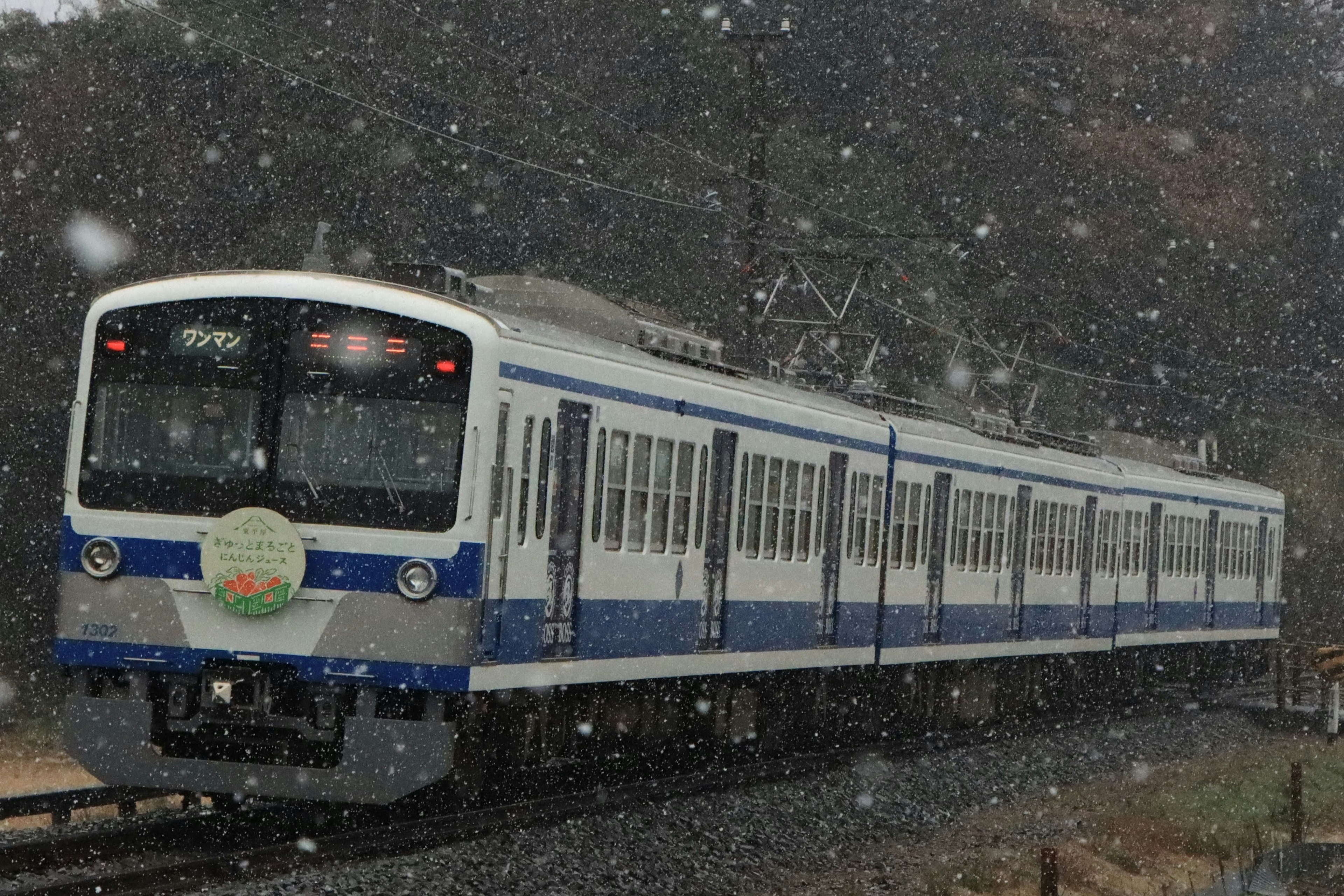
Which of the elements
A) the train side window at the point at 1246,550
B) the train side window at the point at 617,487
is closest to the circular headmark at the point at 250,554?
the train side window at the point at 617,487

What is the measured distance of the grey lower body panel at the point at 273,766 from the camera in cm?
1012

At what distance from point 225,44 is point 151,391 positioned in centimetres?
1814

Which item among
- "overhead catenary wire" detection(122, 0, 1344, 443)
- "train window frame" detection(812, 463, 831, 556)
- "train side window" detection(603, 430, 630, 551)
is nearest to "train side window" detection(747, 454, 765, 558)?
"train window frame" detection(812, 463, 831, 556)

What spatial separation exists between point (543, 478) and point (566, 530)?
1.87 feet

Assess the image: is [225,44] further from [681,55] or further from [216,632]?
[216,632]

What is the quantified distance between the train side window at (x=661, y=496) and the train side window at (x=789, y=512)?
2.12 meters

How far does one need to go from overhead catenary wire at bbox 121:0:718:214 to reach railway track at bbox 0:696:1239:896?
1552 cm

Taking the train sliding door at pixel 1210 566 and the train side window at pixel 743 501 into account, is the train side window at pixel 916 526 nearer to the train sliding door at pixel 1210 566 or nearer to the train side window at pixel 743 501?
the train side window at pixel 743 501

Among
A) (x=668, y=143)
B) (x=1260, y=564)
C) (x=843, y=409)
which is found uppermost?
(x=668, y=143)

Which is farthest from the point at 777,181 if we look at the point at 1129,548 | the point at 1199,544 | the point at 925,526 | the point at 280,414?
the point at 280,414

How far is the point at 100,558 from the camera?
10.6 meters

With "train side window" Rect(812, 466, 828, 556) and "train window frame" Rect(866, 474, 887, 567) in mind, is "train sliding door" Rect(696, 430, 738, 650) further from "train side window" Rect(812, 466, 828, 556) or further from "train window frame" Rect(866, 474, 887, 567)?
"train window frame" Rect(866, 474, 887, 567)

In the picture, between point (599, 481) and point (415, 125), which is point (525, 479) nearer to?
point (599, 481)

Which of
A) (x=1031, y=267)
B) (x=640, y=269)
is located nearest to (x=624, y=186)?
(x=640, y=269)
